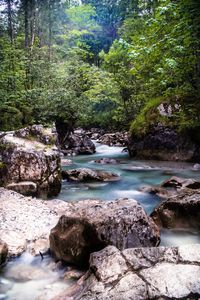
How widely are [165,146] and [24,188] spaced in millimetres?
7727

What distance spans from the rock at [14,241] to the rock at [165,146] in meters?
9.37

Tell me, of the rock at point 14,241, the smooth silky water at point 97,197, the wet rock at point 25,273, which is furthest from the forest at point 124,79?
the wet rock at point 25,273

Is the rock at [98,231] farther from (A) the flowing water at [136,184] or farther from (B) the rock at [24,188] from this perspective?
(B) the rock at [24,188]

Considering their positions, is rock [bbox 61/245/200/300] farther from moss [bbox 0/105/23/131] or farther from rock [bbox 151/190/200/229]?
moss [bbox 0/105/23/131]

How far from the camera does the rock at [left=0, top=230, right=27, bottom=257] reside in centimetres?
443

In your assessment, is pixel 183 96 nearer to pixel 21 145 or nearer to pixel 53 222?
pixel 21 145

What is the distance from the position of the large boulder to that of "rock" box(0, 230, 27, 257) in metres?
2.43

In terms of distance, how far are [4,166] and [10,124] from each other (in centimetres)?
594

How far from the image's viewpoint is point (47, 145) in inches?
333

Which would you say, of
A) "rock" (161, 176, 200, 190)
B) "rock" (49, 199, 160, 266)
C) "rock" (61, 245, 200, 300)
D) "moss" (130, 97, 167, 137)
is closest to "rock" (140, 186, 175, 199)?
"rock" (161, 176, 200, 190)

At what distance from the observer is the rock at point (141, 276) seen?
2.64 meters

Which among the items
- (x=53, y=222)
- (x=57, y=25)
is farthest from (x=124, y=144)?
(x=57, y=25)

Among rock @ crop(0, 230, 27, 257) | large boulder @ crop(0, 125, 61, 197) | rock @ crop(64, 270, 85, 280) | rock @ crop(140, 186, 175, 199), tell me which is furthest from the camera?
rock @ crop(140, 186, 175, 199)

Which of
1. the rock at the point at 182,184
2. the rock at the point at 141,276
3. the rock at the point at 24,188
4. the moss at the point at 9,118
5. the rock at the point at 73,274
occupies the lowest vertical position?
the rock at the point at 73,274
